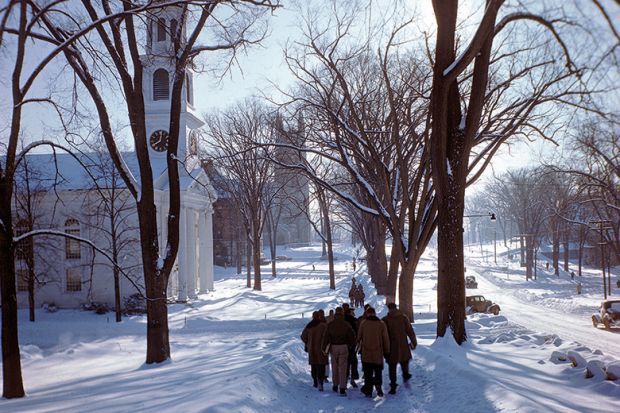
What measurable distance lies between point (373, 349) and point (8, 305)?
7.24 metres

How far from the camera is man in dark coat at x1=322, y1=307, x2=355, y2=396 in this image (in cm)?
1039

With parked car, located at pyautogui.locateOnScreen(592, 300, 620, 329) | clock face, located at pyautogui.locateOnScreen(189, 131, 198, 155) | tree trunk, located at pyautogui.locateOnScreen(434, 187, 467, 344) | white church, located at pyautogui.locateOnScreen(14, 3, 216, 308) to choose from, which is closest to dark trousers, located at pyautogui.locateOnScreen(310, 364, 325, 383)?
tree trunk, located at pyautogui.locateOnScreen(434, 187, 467, 344)

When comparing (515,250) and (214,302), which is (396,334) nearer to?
(214,302)

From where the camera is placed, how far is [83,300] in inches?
1297

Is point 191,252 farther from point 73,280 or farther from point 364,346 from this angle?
point 364,346

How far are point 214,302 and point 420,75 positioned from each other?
21.7 meters

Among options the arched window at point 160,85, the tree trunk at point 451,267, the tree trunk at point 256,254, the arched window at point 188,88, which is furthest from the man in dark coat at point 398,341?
the arched window at point 188,88

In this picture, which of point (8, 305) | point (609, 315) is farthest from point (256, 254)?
point (8, 305)

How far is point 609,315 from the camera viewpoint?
27266 mm

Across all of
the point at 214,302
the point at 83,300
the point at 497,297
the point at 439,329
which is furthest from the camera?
the point at 497,297

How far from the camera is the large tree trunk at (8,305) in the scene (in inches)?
440

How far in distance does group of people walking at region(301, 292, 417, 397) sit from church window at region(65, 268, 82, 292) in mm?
25985

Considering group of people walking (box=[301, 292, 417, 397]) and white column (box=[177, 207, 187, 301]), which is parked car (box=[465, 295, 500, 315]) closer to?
white column (box=[177, 207, 187, 301])

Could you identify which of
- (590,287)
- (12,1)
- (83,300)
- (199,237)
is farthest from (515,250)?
(12,1)
